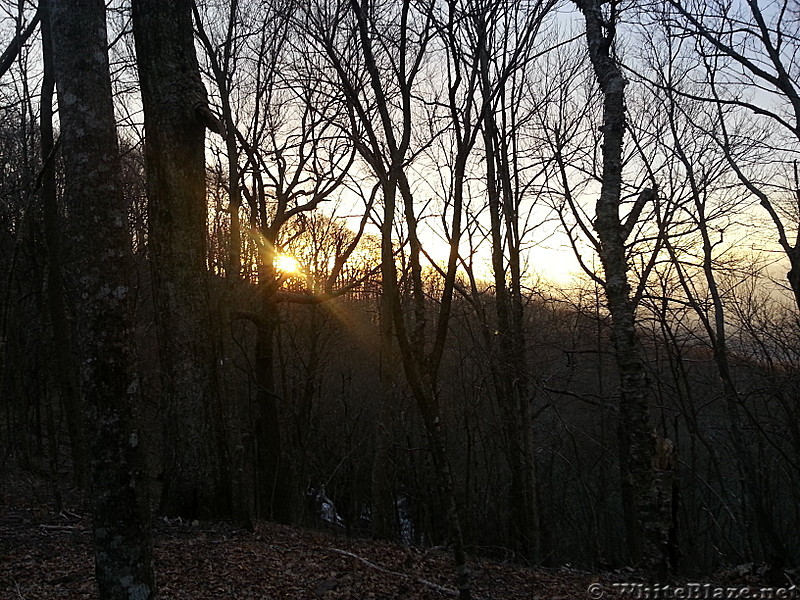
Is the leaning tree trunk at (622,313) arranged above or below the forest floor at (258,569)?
above

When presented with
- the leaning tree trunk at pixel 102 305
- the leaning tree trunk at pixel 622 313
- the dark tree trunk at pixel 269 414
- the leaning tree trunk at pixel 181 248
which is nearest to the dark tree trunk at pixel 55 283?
the leaning tree trunk at pixel 181 248

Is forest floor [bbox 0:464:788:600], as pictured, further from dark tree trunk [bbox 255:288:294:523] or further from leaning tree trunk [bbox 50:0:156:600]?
dark tree trunk [bbox 255:288:294:523]

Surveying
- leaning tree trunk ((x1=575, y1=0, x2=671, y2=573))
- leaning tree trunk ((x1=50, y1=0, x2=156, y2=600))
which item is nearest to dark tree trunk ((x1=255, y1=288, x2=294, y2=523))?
leaning tree trunk ((x1=575, y1=0, x2=671, y2=573))

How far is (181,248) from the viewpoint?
598cm

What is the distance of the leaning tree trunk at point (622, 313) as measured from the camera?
15.5 ft

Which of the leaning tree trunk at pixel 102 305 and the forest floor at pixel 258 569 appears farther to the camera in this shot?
the forest floor at pixel 258 569

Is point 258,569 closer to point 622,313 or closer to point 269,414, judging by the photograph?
point 622,313

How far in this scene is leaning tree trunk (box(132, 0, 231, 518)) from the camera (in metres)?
5.95

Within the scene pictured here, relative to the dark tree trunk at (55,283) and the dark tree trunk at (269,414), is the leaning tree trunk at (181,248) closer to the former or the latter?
the dark tree trunk at (55,283)

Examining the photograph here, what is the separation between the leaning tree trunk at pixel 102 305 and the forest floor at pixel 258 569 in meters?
1.85

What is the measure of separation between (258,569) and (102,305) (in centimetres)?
340

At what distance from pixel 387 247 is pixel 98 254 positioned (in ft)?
10.6

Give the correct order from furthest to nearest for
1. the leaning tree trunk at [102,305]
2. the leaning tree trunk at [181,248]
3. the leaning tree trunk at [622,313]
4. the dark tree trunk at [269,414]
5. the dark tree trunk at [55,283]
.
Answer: the dark tree trunk at [269,414] → the dark tree trunk at [55,283] → the leaning tree trunk at [181,248] → the leaning tree trunk at [622,313] → the leaning tree trunk at [102,305]

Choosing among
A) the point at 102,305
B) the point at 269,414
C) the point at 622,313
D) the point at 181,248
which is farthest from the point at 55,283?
the point at 622,313
